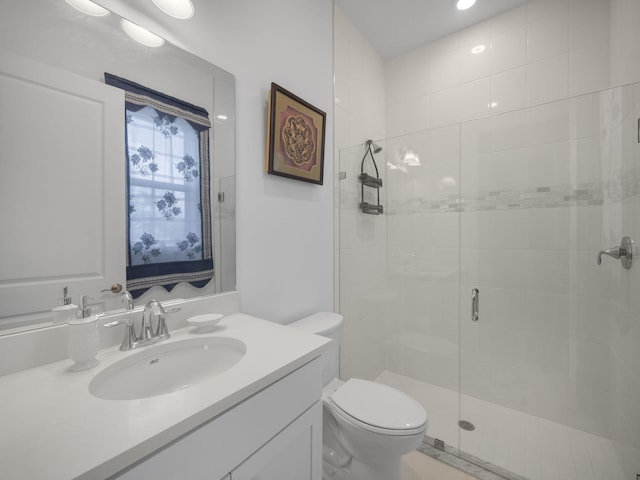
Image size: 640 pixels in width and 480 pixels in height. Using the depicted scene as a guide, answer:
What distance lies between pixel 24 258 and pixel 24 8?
26.3 inches

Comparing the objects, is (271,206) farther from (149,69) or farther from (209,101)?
(149,69)

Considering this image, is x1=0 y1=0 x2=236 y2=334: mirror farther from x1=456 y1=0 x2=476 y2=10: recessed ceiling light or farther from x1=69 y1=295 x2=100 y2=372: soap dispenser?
x1=456 y1=0 x2=476 y2=10: recessed ceiling light

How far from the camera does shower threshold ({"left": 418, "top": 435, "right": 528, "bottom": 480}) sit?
1403 mm

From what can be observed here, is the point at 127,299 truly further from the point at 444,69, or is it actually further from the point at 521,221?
the point at 444,69

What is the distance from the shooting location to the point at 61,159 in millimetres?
805

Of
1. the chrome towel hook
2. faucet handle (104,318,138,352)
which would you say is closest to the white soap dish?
faucet handle (104,318,138,352)

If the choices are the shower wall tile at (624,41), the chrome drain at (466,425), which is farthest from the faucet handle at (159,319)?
the shower wall tile at (624,41)

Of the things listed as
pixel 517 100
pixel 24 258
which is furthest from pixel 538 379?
pixel 24 258

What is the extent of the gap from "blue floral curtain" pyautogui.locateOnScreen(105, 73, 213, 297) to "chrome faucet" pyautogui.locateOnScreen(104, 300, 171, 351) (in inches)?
3.5

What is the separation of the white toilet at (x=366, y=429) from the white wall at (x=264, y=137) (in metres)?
0.29

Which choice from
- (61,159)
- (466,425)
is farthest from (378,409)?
(61,159)

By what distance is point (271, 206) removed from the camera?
1413 millimetres

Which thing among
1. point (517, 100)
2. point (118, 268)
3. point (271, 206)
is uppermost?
point (517, 100)

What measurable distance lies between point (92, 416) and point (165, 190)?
73 cm
